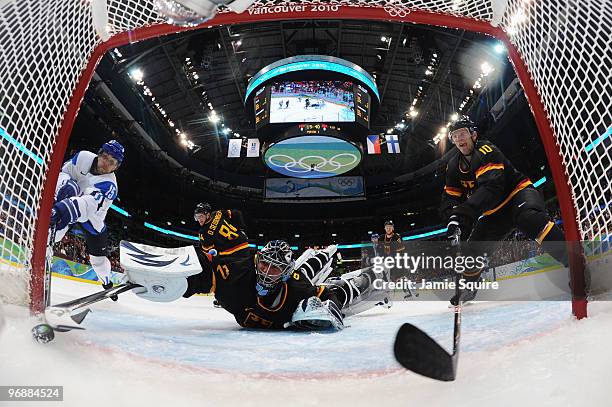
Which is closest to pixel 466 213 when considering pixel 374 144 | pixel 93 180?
pixel 93 180

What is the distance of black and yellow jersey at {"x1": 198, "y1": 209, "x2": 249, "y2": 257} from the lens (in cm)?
352

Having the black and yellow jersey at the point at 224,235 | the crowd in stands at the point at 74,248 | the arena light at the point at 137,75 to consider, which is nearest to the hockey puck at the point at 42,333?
the black and yellow jersey at the point at 224,235

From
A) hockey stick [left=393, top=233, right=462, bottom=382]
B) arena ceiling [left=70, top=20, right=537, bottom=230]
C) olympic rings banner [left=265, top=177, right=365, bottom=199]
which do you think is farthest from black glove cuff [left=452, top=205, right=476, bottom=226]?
olympic rings banner [left=265, top=177, right=365, bottom=199]

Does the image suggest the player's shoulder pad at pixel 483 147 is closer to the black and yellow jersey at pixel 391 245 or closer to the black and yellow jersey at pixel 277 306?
the black and yellow jersey at pixel 277 306

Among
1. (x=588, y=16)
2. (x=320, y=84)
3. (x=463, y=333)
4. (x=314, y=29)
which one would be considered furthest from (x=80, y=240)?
(x=588, y=16)

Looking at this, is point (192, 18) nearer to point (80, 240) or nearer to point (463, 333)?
point (463, 333)

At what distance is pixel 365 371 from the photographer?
105 centimetres

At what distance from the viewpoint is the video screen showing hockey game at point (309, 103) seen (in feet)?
A: 23.4

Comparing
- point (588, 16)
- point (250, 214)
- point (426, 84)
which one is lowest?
point (588, 16)

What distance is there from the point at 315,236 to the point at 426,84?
7.58 metres

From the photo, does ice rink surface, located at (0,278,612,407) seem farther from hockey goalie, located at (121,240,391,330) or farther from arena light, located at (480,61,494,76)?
arena light, located at (480,61,494,76)

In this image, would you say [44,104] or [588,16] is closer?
[588,16]

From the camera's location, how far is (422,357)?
0.87 m

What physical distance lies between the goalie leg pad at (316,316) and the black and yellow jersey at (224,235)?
5.23 feet
